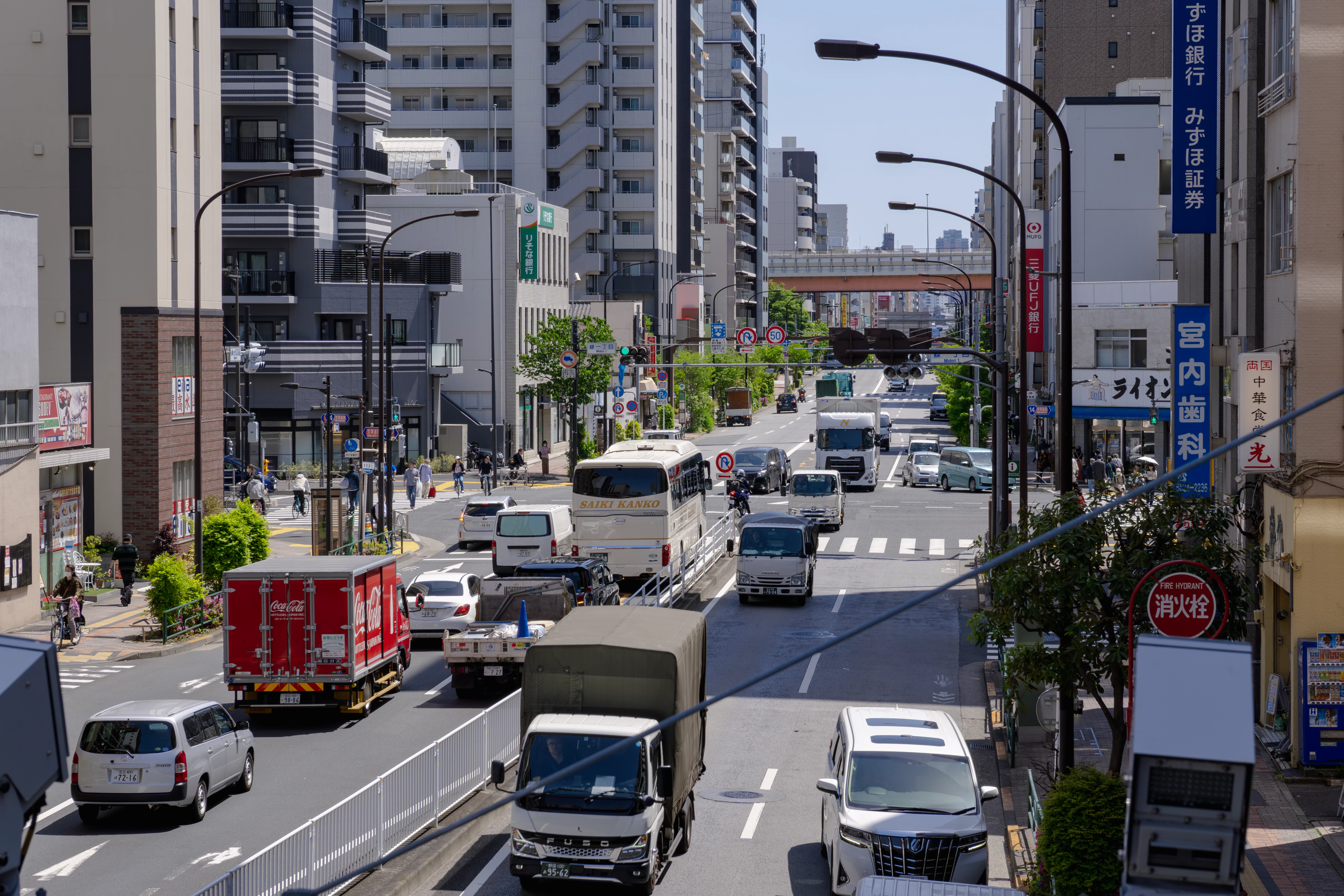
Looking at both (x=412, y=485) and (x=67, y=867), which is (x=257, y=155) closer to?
(x=412, y=485)

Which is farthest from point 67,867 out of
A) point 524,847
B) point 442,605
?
point 442,605

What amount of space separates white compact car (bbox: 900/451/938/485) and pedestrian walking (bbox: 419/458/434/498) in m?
21.7

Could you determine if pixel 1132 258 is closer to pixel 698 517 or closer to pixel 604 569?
pixel 698 517

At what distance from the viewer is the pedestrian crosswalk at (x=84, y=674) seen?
26.8 m

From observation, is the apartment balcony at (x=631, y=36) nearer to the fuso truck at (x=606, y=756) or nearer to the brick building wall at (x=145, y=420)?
the brick building wall at (x=145, y=420)

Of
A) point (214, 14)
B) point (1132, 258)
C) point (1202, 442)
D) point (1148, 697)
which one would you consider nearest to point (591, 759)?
point (1148, 697)

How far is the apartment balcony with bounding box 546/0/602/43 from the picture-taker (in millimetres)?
104750

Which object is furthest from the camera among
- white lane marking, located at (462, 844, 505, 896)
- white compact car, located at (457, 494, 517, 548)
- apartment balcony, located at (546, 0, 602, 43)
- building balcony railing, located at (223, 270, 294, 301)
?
apartment balcony, located at (546, 0, 602, 43)

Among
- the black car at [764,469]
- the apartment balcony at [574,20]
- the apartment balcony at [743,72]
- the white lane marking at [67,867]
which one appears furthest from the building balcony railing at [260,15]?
the apartment balcony at [743,72]

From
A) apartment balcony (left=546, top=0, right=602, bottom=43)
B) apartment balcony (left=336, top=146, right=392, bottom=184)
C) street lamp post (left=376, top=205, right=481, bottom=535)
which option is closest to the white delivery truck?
street lamp post (left=376, top=205, right=481, bottom=535)

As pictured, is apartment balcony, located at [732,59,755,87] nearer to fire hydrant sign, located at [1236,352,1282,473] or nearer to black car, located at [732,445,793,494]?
black car, located at [732,445,793,494]

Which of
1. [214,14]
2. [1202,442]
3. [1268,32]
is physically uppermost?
[214,14]

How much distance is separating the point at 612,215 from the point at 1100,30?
3904cm

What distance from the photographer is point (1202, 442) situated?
2508cm
